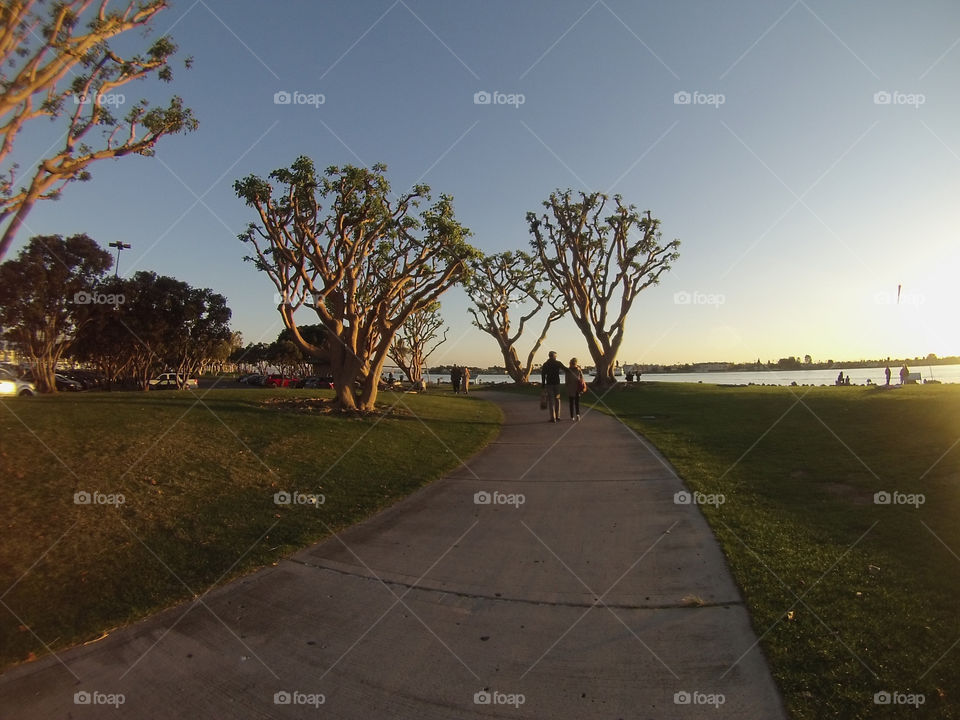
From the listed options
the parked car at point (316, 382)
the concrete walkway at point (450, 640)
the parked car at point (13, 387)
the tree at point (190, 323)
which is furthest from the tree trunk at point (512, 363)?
the concrete walkway at point (450, 640)

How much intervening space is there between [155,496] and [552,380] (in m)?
10.9

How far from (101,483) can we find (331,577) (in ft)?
13.5

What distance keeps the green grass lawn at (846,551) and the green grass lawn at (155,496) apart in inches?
181

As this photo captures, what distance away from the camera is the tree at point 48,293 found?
2498cm

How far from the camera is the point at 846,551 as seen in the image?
17.2 feet

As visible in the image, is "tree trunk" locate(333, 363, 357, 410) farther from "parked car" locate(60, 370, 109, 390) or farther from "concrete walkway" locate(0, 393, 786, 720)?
"parked car" locate(60, 370, 109, 390)

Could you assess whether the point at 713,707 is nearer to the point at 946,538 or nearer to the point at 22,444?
the point at 946,538

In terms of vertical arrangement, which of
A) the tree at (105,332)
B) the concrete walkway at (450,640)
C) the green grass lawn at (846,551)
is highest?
the tree at (105,332)

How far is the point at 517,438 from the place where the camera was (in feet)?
44.4

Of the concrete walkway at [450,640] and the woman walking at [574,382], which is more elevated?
the woman walking at [574,382]

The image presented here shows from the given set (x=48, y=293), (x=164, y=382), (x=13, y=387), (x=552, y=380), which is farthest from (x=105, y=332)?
(x=552, y=380)

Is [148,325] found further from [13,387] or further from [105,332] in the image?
[13,387]

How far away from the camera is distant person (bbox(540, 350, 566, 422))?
15031 millimetres

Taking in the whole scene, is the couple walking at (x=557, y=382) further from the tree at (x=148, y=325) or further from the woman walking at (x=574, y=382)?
the tree at (x=148, y=325)
